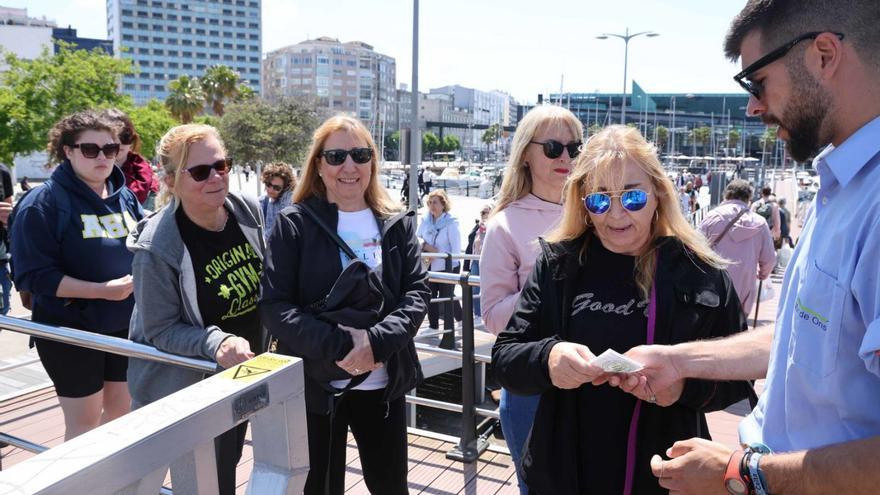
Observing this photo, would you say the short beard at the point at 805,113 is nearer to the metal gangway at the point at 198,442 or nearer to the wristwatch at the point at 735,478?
the wristwatch at the point at 735,478

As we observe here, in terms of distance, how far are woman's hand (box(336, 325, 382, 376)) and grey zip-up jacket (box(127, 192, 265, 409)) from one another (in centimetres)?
48

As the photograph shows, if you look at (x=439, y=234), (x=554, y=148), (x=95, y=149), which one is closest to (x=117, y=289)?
(x=95, y=149)

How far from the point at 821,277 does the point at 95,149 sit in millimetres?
3519

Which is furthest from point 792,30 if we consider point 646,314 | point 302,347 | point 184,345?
point 184,345

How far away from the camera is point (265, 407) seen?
4.37 feet

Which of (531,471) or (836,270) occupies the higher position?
(836,270)

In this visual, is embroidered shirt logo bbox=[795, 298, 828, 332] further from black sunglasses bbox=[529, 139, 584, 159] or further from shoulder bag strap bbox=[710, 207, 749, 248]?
shoulder bag strap bbox=[710, 207, 749, 248]

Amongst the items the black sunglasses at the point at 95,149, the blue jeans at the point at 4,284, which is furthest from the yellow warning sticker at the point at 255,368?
the blue jeans at the point at 4,284

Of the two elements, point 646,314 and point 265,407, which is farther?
point 646,314

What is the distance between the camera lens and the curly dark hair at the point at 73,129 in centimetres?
359

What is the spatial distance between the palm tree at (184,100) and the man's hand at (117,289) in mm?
48118

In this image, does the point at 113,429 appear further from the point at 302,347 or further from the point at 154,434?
the point at 302,347

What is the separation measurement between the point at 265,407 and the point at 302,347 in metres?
1.23

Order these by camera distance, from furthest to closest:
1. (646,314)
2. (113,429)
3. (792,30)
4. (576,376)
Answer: (646,314), (576,376), (792,30), (113,429)
